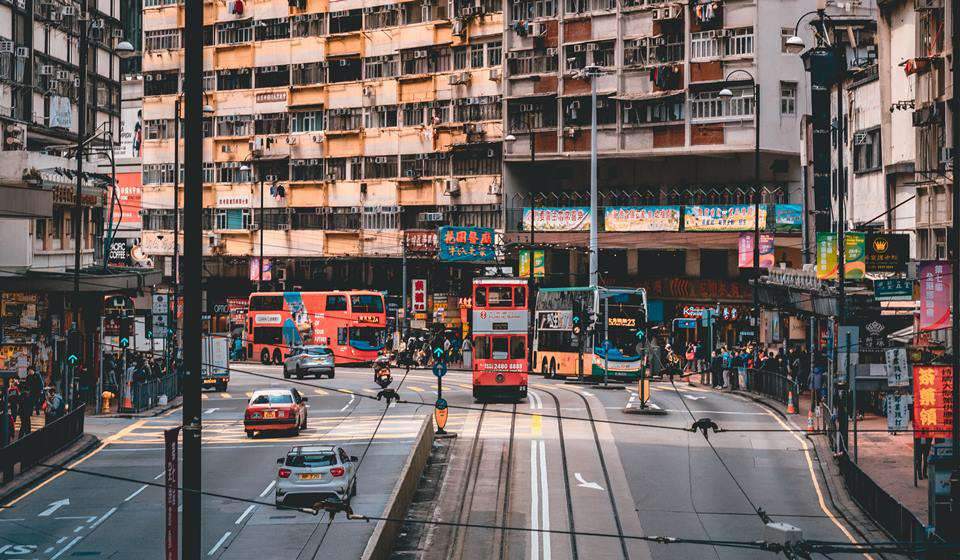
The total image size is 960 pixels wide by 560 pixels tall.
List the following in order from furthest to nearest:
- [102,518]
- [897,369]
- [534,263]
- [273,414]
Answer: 1. [534,263]
2. [273,414]
3. [897,369]
4. [102,518]

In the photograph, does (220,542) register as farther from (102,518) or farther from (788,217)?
(788,217)

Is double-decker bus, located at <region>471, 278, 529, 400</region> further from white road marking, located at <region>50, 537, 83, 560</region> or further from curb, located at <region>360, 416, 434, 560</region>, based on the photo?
white road marking, located at <region>50, 537, 83, 560</region>

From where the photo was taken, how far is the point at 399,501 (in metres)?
24.7

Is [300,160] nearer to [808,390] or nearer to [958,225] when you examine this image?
[808,390]

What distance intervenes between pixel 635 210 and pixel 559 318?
565 inches

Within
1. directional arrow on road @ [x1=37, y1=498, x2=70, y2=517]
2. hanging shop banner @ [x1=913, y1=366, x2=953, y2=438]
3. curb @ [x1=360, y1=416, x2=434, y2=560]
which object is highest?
hanging shop banner @ [x1=913, y1=366, x2=953, y2=438]

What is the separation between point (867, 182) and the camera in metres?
48.4

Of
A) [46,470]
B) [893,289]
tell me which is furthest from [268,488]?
[893,289]

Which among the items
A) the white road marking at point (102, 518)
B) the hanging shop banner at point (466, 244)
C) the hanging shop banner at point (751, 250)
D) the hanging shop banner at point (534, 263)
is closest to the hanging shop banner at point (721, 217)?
the hanging shop banner at point (751, 250)

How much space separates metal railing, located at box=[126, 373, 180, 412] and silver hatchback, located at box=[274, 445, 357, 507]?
19730mm

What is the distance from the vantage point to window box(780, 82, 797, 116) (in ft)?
220

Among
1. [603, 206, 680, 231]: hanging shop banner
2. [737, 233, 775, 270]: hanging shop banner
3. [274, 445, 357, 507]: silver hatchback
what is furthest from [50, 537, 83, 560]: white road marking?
[603, 206, 680, 231]: hanging shop banner

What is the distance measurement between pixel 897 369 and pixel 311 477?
43.7 ft

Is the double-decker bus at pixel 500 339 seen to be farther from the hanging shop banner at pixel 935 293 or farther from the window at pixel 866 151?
the hanging shop banner at pixel 935 293
